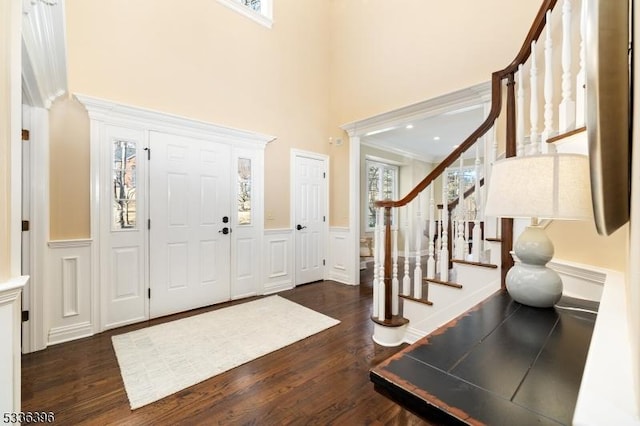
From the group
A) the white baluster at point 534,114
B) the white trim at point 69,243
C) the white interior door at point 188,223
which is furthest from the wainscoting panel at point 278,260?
the white baluster at point 534,114

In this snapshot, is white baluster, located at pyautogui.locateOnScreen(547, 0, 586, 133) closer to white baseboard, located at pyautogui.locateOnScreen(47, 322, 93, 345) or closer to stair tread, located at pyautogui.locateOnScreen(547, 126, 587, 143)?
stair tread, located at pyautogui.locateOnScreen(547, 126, 587, 143)

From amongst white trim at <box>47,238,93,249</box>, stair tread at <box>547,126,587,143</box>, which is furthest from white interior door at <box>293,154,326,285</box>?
stair tread at <box>547,126,587,143</box>

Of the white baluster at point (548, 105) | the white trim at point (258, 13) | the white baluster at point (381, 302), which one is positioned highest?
the white trim at point (258, 13)

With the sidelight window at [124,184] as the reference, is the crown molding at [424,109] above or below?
above

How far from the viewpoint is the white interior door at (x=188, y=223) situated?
2.97 metres

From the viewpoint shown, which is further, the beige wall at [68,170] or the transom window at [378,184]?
the transom window at [378,184]

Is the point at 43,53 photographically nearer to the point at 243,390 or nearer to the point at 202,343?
the point at 202,343

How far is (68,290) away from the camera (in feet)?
8.18

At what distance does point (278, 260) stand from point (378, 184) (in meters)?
3.64

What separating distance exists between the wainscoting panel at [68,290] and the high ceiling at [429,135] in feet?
12.5

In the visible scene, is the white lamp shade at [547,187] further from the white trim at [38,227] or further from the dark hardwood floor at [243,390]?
the white trim at [38,227]

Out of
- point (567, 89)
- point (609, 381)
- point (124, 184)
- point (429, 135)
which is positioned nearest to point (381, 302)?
point (567, 89)

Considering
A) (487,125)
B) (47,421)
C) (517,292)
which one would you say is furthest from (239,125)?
(517,292)

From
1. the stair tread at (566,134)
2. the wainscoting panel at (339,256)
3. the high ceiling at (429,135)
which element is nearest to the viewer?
the stair tread at (566,134)
